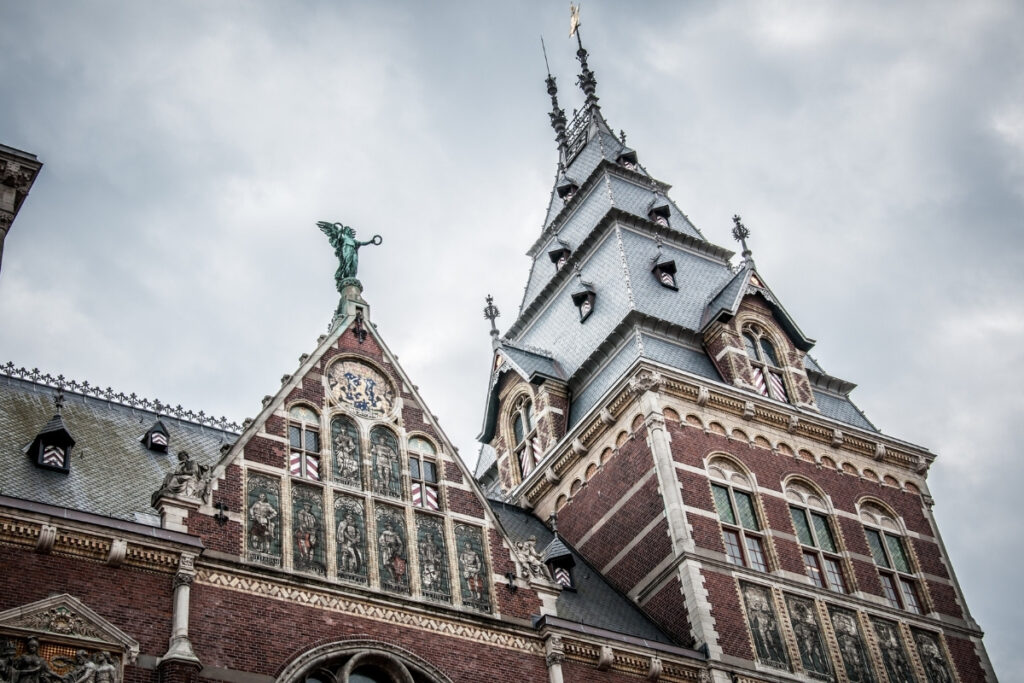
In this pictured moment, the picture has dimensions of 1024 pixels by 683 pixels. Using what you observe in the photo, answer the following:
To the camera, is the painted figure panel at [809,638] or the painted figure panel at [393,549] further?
the painted figure panel at [809,638]

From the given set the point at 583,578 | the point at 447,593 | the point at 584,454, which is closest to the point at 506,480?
the point at 584,454

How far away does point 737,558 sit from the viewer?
2761 cm

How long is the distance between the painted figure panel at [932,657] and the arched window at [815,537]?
81.9 inches

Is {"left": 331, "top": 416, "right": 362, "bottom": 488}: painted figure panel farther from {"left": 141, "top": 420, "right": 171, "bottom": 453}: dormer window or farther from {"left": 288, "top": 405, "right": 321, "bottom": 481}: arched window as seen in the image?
{"left": 141, "top": 420, "right": 171, "bottom": 453}: dormer window

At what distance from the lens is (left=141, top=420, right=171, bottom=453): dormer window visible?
2464 centimetres

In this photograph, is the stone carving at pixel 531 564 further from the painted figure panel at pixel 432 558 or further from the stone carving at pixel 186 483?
the stone carving at pixel 186 483

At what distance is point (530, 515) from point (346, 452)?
993cm

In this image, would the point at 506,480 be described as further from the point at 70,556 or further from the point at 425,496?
the point at 70,556

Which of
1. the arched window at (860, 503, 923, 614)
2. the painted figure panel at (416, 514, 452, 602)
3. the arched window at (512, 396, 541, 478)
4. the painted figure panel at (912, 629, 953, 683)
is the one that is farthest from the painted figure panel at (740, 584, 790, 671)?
the arched window at (512, 396, 541, 478)

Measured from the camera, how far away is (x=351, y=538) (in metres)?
22.1

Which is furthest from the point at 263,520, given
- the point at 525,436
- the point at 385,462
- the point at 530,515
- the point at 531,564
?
the point at 525,436

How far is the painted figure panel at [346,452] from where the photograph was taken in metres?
23.0

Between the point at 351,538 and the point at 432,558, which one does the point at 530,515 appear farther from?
the point at 351,538

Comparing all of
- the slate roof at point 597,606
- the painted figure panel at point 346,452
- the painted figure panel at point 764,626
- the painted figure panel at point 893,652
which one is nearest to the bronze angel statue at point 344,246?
the painted figure panel at point 346,452
